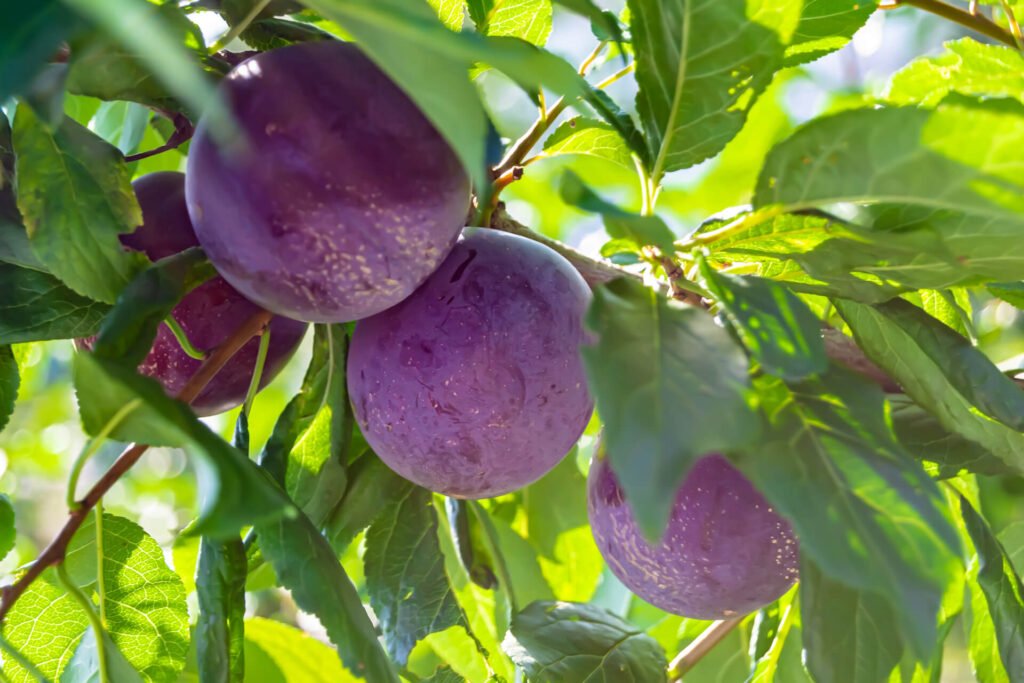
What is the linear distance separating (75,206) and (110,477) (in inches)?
5.9

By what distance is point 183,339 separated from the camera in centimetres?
61

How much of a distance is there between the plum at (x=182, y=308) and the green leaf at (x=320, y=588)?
0.53ft

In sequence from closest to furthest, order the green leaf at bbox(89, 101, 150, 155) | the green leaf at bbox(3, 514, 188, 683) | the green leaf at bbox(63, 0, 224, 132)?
the green leaf at bbox(63, 0, 224, 132), the green leaf at bbox(3, 514, 188, 683), the green leaf at bbox(89, 101, 150, 155)

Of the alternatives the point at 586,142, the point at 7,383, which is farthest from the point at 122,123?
the point at 586,142

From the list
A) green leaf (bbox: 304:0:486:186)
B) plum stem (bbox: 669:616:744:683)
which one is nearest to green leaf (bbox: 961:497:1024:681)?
plum stem (bbox: 669:616:744:683)

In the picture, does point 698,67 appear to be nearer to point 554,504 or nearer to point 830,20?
point 830,20

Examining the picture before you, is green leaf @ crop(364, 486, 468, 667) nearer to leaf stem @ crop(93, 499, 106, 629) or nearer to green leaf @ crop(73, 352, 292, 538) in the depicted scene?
leaf stem @ crop(93, 499, 106, 629)

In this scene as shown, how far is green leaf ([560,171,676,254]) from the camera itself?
0.44 m

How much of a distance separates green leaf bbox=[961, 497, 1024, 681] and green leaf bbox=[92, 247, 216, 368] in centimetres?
53

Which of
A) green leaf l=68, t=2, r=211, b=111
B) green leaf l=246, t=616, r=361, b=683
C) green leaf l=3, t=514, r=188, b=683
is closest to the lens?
green leaf l=68, t=2, r=211, b=111

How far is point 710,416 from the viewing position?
1.37 feet

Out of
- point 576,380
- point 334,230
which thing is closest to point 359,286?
point 334,230

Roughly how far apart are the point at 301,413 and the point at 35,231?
25 centimetres

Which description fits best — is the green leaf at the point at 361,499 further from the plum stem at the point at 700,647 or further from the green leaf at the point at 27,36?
the green leaf at the point at 27,36
